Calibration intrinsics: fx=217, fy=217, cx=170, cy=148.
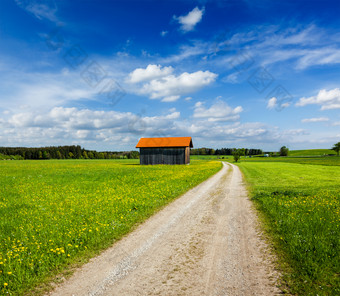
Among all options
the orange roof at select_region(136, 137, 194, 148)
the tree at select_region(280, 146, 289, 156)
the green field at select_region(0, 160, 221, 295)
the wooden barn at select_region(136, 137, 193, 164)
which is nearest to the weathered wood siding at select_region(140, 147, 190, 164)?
the wooden barn at select_region(136, 137, 193, 164)

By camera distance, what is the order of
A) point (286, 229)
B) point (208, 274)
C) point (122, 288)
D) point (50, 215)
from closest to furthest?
point (122, 288)
point (208, 274)
point (286, 229)
point (50, 215)

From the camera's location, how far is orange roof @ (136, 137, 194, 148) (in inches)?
2272

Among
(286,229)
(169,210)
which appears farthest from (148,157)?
(286,229)

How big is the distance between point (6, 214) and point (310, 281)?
13384 mm

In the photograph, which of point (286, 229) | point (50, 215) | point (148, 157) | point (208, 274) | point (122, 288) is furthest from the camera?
point (148, 157)

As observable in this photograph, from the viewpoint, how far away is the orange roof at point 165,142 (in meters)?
57.7

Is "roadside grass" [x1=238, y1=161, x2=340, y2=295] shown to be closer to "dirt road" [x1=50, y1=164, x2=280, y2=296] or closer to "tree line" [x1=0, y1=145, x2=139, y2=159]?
"dirt road" [x1=50, y1=164, x2=280, y2=296]

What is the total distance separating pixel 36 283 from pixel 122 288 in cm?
219

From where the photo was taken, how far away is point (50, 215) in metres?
10.8

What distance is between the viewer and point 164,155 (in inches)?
2282

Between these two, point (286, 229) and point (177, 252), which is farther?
point (286, 229)

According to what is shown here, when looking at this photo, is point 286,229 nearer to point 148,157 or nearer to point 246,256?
point 246,256

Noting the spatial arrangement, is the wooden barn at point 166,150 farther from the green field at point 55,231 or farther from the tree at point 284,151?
the tree at point 284,151

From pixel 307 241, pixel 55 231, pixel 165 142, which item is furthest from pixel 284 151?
pixel 55 231
